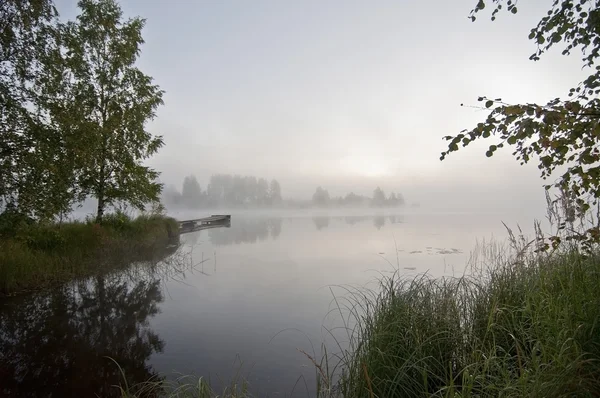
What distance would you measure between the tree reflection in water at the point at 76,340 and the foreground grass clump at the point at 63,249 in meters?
0.86

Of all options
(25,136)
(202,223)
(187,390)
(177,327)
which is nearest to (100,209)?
(25,136)

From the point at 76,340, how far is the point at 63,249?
6.18 metres

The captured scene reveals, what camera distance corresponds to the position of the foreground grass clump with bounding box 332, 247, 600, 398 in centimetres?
229

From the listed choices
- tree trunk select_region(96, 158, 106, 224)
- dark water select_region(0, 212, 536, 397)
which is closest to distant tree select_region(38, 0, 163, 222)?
tree trunk select_region(96, 158, 106, 224)

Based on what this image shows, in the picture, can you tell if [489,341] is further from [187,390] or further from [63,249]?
[63,249]

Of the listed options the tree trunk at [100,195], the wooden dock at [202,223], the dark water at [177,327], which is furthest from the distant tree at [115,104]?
the wooden dock at [202,223]

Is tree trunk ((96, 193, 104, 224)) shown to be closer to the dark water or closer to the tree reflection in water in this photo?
the dark water

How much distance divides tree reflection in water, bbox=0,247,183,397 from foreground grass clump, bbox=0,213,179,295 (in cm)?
86

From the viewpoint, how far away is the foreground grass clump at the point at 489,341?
7.52 ft

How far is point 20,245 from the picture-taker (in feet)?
28.7

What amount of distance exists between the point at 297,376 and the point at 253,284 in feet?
17.3

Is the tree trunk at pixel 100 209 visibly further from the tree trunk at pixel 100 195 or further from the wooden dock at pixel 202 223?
the wooden dock at pixel 202 223

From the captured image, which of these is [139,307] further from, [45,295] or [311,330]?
[311,330]

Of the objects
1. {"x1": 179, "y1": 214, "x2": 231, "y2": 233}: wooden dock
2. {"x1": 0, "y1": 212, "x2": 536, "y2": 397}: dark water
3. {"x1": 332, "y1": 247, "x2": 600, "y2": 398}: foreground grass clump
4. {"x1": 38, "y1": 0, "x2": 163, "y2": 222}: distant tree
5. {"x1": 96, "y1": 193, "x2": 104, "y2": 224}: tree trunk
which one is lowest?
{"x1": 0, "y1": 212, "x2": 536, "y2": 397}: dark water
